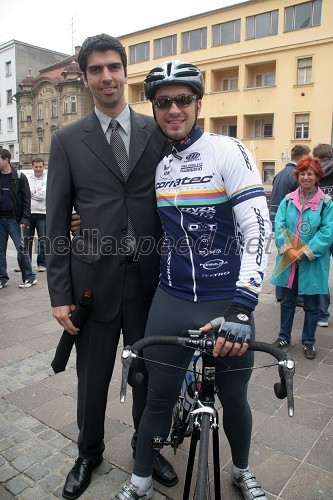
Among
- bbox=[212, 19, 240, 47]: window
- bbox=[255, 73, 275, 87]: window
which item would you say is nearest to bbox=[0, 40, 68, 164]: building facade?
bbox=[212, 19, 240, 47]: window

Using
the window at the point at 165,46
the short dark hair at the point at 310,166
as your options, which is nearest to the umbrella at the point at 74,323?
the short dark hair at the point at 310,166

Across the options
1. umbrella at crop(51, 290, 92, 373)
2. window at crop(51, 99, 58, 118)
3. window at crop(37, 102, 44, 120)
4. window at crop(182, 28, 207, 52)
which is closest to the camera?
umbrella at crop(51, 290, 92, 373)

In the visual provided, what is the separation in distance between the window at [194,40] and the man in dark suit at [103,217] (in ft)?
117

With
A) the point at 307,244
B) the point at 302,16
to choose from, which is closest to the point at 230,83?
the point at 302,16

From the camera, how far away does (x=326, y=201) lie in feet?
14.2

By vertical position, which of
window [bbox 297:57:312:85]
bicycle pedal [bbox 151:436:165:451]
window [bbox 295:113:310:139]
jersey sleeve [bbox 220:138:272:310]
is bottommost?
Answer: bicycle pedal [bbox 151:436:165:451]

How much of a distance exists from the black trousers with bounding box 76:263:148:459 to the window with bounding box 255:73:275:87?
3308 centimetres

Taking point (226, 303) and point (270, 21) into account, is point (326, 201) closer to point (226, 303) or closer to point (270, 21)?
point (226, 303)

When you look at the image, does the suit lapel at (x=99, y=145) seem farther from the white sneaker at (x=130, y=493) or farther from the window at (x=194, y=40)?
the window at (x=194, y=40)

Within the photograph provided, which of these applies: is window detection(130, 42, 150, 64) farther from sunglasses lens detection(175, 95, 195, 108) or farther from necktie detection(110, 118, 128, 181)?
sunglasses lens detection(175, 95, 195, 108)

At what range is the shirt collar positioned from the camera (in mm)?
2318

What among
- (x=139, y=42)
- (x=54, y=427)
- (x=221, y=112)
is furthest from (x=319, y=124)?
(x=54, y=427)

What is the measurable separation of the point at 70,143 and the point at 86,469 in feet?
6.27

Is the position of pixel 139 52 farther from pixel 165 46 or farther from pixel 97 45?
pixel 97 45
